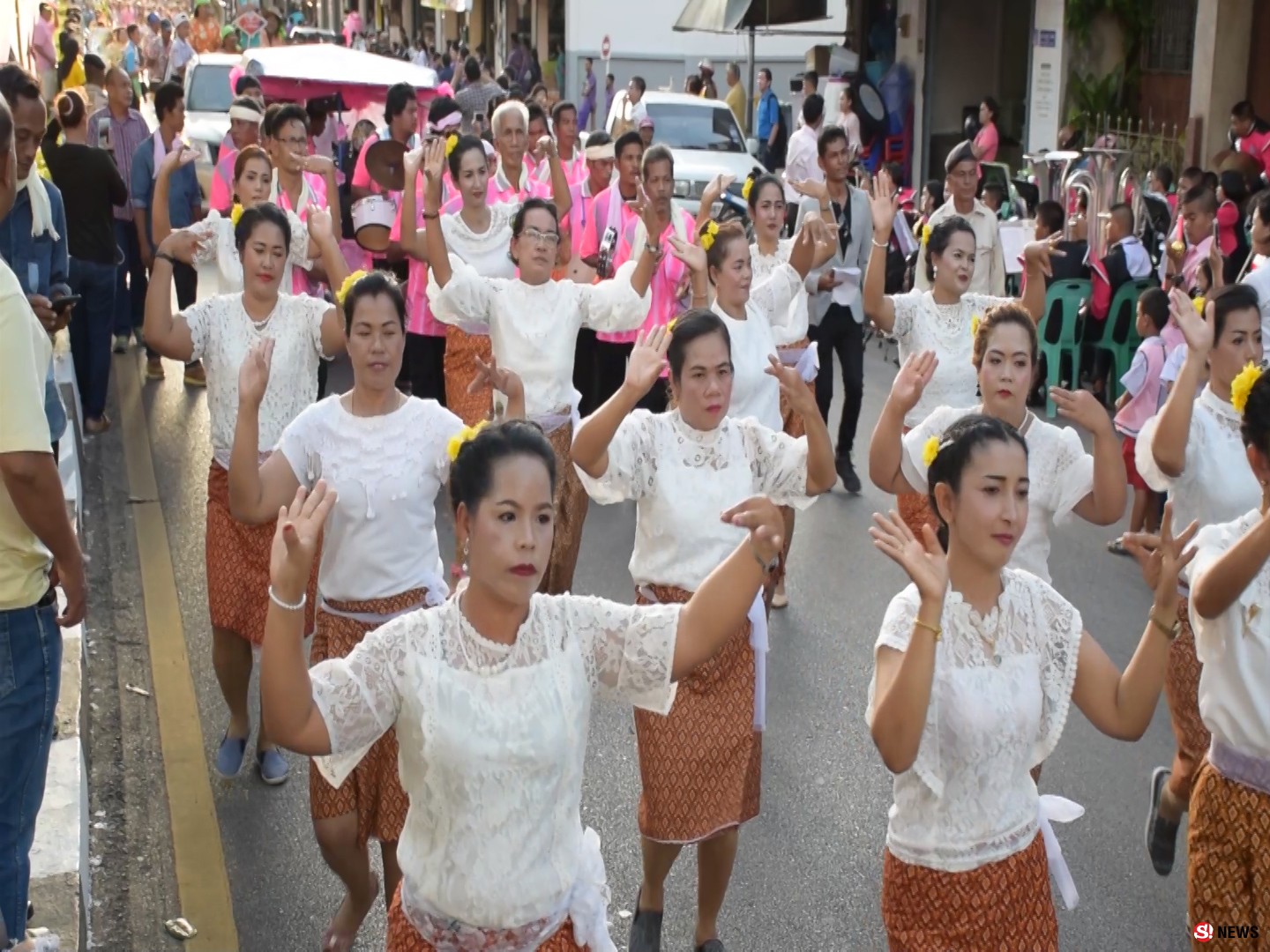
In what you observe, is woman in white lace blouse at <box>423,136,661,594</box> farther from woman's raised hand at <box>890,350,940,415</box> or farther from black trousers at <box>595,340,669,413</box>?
woman's raised hand at <box>890,350,940,415</box>

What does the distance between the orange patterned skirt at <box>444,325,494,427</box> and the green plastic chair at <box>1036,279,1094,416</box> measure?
19.4ft

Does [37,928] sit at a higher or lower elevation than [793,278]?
lower

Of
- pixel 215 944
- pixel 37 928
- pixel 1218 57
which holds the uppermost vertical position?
pixel 1218 57

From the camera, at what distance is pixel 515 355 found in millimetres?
7613

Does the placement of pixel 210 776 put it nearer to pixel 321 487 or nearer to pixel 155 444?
pixel 321 487

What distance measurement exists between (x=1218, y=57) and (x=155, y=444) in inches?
441

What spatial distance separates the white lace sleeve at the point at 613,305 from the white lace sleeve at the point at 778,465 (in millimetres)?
2221

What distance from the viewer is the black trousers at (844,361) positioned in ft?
35.3

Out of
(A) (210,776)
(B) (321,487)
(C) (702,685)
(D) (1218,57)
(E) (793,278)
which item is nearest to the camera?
(B) (321,487)

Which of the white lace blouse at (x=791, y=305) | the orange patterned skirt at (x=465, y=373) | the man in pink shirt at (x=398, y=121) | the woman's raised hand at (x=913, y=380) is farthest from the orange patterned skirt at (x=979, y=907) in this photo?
the man in pink shirt at (x=398, y=121)

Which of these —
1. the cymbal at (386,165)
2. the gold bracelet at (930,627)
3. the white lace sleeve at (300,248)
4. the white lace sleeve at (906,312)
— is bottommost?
the gold bracelet at (930,627)

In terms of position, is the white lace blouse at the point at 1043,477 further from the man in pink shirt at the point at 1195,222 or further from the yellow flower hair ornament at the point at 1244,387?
the man in pink shirt at the point at 1195,222

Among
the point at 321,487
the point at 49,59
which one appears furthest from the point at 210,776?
the point at 49,59

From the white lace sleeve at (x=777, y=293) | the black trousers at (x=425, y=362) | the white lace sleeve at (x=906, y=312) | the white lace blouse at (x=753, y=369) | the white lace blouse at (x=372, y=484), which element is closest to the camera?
the white lace blouse at (x=372, y=484)
